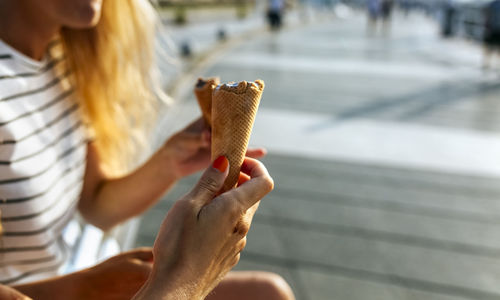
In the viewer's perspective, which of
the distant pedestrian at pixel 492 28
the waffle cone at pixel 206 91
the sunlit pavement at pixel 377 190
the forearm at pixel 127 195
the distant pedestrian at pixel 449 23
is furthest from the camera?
the distant pedestrian at pixel 449 23

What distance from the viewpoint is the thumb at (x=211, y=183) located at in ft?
3.15

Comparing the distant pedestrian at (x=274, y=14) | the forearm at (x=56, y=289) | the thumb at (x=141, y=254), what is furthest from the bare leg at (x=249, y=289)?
the distant pedestrian at (x=274, y=14)

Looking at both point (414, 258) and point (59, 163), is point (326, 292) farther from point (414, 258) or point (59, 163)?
point (59, 163)

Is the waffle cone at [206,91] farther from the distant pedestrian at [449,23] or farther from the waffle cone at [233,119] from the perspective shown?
the distant pedestrian at [449,23]

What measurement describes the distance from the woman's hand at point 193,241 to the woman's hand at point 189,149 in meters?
0.66

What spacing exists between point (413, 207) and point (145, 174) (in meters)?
2.17

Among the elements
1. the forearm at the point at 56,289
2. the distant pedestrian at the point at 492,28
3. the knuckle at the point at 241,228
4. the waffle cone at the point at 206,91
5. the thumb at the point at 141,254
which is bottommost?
the distant pedestrian at the point at 492,28

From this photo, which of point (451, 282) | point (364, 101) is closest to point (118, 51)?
point (451, 282)

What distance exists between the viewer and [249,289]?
4.76ft

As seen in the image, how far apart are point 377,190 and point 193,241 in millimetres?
2828

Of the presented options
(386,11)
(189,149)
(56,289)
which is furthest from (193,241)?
(386,11)

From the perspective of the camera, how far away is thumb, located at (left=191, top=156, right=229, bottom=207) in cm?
96

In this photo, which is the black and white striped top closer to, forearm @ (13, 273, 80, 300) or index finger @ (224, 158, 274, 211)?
forearm @ (13, 273, 80, 300)

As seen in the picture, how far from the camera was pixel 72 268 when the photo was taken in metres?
1.77
